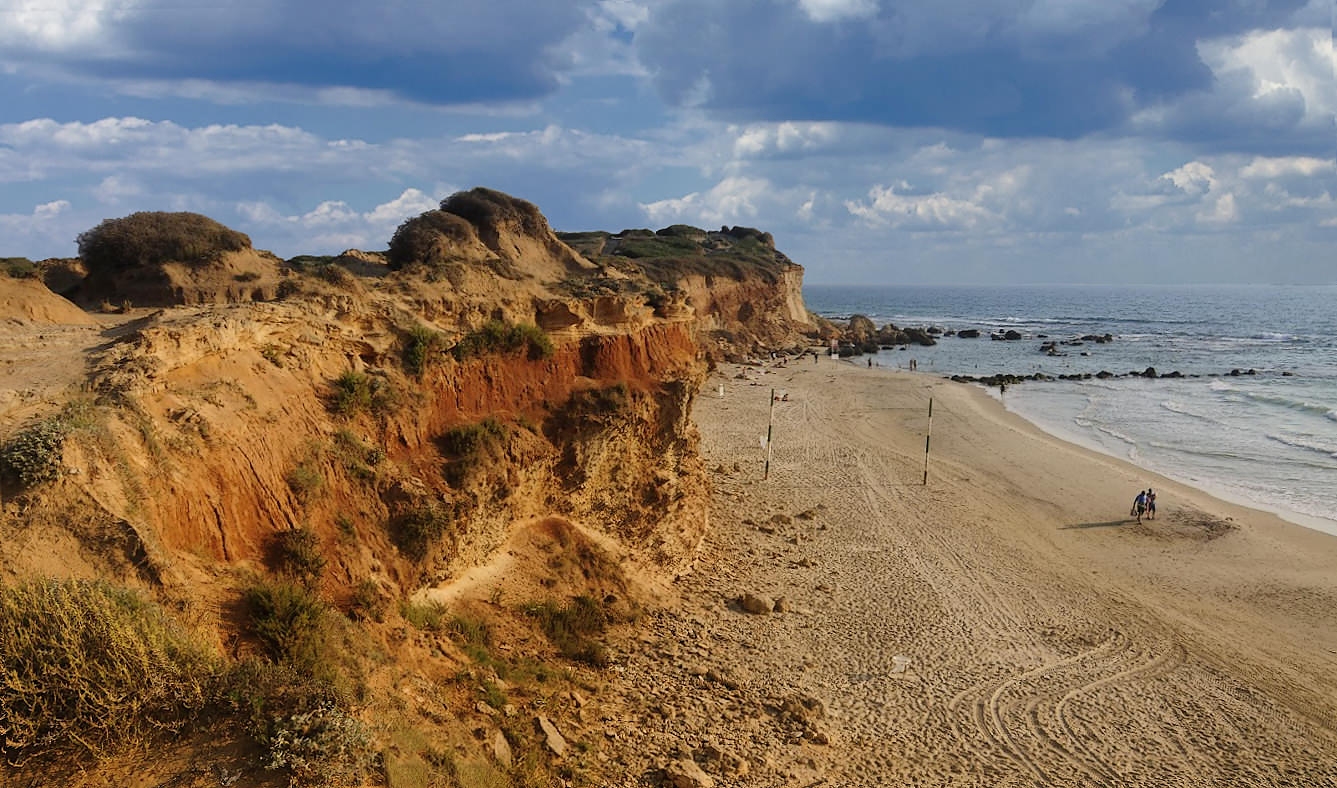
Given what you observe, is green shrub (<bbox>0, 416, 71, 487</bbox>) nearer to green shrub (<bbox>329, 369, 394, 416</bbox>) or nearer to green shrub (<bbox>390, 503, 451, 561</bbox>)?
green shrub (<bbox>329, 369, 394, 416</bbox>)

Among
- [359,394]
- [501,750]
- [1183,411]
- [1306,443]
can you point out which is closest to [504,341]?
[359,394]

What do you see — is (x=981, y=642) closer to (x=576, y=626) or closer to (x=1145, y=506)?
(x=576, y=626)

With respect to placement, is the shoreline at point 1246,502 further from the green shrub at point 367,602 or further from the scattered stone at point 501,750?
the green shrub at point 367,602

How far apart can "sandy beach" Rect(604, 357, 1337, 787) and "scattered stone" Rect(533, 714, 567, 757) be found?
0.69m

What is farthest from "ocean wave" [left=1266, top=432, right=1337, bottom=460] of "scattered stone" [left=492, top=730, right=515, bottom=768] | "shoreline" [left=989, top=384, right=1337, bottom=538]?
"scattered stone" [left=492, top=730, right=515, bottom=768]

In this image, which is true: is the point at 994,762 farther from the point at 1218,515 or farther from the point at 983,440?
the point at 983,440

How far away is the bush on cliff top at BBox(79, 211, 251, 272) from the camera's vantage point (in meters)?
14.9

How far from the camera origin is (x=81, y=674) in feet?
19.5

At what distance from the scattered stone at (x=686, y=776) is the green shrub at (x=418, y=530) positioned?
484 centimetres

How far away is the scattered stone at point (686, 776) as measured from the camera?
969 cm

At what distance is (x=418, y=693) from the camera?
27.9 feet

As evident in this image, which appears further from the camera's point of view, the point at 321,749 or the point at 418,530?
the point at 418,530

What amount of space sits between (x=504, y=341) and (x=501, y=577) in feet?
15.1

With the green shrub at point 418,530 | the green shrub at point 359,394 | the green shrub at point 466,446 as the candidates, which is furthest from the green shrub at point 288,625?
the green shrub at point 466,446
